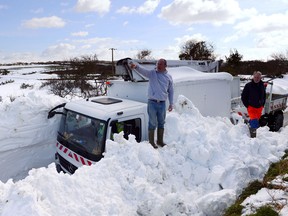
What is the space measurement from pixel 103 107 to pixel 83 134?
64 cm

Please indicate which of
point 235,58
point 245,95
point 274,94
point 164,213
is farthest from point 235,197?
point 235,58

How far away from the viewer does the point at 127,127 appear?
508 centimetres

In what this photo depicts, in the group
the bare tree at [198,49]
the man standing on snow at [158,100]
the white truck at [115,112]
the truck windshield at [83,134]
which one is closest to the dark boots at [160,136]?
the man standing on snow at [158,100]

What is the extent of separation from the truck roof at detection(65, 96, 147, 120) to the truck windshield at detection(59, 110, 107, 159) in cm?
10

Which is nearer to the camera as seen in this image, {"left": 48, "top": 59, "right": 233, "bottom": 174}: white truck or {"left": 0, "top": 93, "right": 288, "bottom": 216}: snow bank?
{"left": 0, "top": 93, "right": 288, "bottom": 216}: snow bank

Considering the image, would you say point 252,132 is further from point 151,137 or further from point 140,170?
point 140,170

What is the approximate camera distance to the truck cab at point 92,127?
4793 millimetres

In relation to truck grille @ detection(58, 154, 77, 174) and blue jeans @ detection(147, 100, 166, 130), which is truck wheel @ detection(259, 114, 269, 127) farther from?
truck grille @ detection(58, 154, 77, 174)

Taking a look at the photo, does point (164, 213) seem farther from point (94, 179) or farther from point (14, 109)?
point (14, 109)

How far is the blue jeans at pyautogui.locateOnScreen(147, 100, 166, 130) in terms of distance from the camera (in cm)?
512

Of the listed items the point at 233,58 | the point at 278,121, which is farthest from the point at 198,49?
the point at 278,121

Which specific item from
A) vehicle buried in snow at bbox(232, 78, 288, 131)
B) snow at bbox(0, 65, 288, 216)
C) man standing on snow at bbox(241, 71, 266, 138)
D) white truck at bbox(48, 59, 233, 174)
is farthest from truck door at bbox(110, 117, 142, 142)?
vehicle buried in snow at bbox(232, 78, 288, 131)

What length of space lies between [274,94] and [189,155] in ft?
22.7

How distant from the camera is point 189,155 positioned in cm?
484
